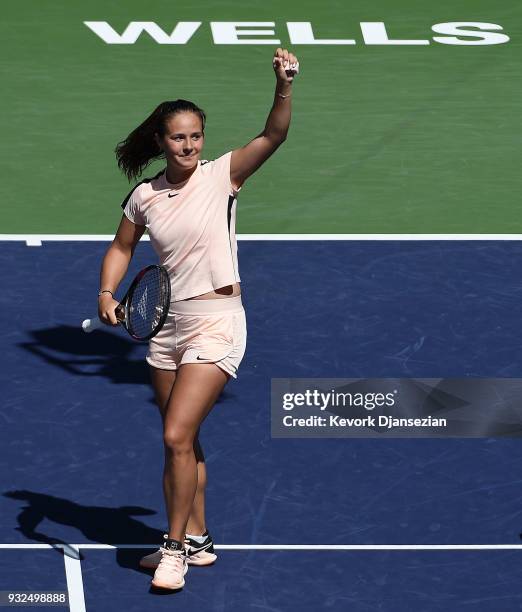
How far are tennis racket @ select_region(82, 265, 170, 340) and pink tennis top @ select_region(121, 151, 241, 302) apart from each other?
110 millimetres

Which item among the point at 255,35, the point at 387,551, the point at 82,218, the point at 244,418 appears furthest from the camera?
the point at 255,35

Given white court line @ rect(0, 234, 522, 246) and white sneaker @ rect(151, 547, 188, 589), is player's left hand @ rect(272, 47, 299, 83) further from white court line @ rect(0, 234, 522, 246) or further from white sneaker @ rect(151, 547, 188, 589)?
white court line @ rect(0, 234, 522, 246)

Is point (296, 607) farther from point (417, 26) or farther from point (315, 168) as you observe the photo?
point (417, 26)

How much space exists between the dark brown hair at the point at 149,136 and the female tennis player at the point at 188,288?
0.03ft

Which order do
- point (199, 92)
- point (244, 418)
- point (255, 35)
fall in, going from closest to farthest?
point (244, 418)
point (199, 92)
point (255, 35)

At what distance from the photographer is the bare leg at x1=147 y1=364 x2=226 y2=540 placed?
997 cm

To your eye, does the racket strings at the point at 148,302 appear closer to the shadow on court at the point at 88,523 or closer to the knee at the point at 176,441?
the knee at the point at 176,441

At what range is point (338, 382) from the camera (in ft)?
43.1

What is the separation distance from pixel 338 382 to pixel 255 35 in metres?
10.6

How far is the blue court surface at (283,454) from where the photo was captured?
10.3 metres

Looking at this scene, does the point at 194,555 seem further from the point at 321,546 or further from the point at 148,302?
the point at 148,302

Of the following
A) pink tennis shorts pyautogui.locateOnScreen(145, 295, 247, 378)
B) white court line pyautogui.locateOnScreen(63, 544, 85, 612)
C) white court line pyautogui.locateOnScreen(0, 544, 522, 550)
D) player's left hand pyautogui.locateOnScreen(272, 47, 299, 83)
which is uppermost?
player's left hand pyautogui.locateOnScreen(272, 47, 299, 83)

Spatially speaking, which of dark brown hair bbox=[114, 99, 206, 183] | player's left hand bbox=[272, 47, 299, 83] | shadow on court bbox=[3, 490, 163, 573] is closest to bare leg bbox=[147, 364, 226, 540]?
shadow on court bbox=[3, 490, 163, 573]

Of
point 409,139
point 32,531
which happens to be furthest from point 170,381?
point 409,139
